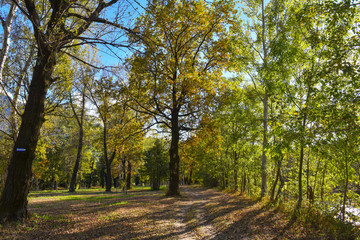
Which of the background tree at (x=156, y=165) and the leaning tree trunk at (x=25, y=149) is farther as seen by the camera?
the background tree at (x=156, y=165)

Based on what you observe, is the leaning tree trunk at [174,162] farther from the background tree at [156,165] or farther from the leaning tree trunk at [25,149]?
the background tree at [156,165]

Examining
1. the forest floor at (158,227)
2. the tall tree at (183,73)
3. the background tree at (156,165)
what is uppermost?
the tall tree at (183,73)

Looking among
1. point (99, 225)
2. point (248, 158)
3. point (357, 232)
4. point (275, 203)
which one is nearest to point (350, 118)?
point (357, 232)

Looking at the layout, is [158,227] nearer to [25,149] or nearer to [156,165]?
[25,149]

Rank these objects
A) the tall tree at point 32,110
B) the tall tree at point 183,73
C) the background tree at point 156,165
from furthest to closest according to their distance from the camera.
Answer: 1. the background tree at point 156,165
2. the tall tree at point 183,73
3. the tall tree at point 32,110

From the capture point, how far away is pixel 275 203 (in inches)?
403

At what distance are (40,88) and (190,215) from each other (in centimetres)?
806

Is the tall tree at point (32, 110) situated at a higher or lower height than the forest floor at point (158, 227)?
higher

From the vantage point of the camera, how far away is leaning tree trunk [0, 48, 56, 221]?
649cm

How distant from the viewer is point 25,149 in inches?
263

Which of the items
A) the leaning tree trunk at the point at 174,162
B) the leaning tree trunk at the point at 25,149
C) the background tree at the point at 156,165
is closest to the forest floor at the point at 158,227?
the leaning tree trunk at the point at 25,149

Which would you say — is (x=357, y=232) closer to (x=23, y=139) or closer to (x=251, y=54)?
(x=23, y=139)

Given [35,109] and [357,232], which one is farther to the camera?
[35,109]

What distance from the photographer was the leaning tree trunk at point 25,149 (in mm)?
6491
